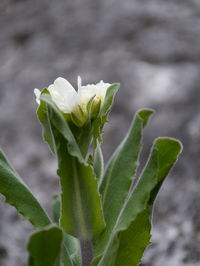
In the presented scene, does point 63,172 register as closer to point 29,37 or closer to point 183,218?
point 183,218

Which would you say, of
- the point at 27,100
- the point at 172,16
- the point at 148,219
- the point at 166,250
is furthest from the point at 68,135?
the point at 172,16

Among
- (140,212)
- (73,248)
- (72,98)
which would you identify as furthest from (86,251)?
(72,98)

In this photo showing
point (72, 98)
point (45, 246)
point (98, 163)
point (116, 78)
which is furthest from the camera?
point (116, 78)

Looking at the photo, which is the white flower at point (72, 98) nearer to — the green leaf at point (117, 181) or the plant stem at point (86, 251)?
the green leaf at point (117, 181)

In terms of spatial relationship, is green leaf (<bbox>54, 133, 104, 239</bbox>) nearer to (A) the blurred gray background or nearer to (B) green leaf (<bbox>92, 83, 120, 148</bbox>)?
(B) green leaf (<bbox>92, 83, 120, 148</bbox>)

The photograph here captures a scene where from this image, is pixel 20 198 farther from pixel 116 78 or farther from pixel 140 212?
pixel 116 78

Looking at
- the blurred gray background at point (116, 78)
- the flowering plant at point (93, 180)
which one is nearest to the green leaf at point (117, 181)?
the flowering plant at point (93, 180)

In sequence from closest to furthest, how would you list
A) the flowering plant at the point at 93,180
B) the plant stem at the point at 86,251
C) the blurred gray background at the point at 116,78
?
the flowering plant at the point at 93,180, the plant stem at the point at 86,251, the blurred gray background at the point at 116,78
